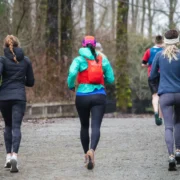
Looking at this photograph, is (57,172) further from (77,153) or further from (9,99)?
(77,153)

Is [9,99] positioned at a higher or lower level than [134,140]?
higher

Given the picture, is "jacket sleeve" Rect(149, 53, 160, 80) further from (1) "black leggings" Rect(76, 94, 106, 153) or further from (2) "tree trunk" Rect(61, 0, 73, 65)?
(2) "tree trunk" Rect(61, 0, 73, 65)

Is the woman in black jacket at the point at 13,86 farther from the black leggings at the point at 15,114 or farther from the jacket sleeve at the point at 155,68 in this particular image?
the jacket sleeve at the point at 155,68

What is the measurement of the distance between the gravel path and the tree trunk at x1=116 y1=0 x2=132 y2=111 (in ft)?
36.6

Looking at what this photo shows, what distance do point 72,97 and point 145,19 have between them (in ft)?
89.0

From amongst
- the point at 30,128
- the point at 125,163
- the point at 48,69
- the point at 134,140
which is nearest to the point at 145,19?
the point at 48,69

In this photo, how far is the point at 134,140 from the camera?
12586mm

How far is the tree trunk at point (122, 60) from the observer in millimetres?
26281

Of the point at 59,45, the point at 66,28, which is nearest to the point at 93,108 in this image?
the point at 59,45

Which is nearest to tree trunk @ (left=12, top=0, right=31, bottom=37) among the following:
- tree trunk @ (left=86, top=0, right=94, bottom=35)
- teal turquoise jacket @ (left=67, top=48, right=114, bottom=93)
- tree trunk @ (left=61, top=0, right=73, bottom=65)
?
tree trunk @ (left=61, top=0, right=73, bottom=65)

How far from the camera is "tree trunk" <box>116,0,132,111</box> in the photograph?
26281 mm

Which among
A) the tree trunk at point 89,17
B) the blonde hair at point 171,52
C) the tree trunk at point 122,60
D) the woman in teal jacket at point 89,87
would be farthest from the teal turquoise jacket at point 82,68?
the tree trunk at point 89,17

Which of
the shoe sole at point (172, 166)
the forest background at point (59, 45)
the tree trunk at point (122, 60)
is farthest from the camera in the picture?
the tree trunk at point (122, 60)

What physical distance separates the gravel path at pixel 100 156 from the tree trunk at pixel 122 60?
1114 cm
